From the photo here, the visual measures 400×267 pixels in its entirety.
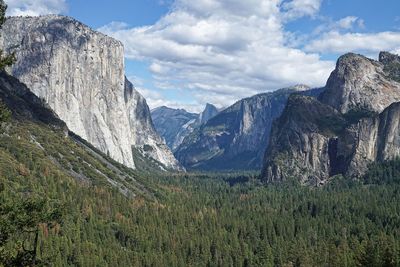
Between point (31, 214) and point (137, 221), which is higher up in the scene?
point (31, 214)

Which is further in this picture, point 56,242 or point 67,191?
point 67,191

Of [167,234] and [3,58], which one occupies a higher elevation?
[3,58]

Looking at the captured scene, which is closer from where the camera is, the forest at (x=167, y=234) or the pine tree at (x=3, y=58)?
the pine tree at (x=3, y=58)

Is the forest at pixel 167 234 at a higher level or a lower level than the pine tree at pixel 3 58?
lower

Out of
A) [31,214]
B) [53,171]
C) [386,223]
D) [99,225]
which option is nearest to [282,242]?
[386,223]

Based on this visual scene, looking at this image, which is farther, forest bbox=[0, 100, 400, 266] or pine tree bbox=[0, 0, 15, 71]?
forest bbox=[0, 100, 400, 266]

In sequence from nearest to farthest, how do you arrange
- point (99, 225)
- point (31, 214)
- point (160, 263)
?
point (31, 214) → point (160, 263) → point (99, 225)

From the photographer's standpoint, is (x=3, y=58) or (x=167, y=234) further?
(x=167, y=234)

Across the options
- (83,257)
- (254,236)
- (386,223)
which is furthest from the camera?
(386,223)

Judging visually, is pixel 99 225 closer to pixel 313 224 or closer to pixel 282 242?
pixel 282 242

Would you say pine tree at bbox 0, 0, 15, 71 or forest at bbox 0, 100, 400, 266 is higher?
pine tree at bbox 0, 0, 15, 71
